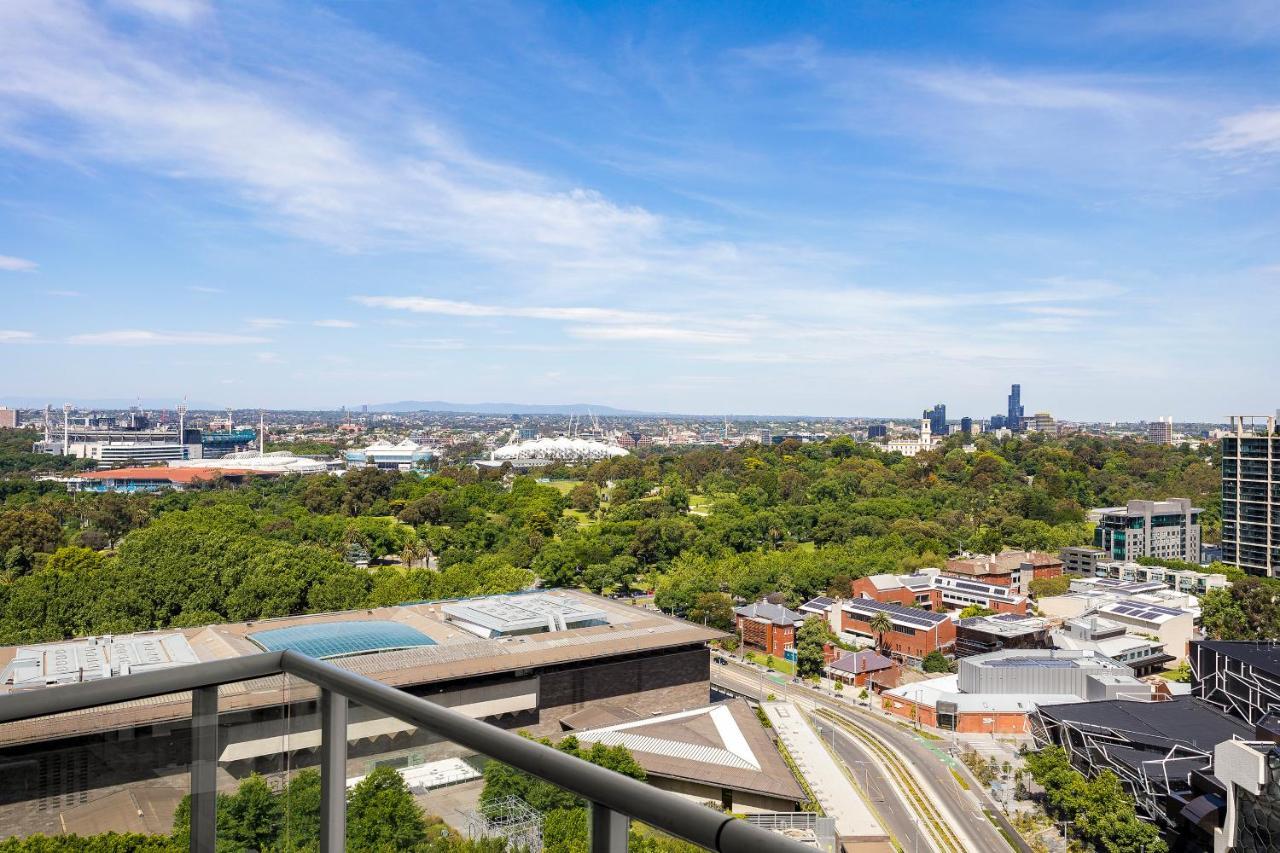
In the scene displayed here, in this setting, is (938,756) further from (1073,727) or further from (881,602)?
(881,602)

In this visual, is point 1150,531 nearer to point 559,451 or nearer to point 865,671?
point 865,671

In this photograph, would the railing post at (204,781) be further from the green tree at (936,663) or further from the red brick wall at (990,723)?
the green tree at (936,663)

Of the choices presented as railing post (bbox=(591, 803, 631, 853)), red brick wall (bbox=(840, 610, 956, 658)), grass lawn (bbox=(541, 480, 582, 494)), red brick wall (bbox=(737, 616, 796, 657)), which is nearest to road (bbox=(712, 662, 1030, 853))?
red brick wall (bbox=(737, 616, 796, 657))

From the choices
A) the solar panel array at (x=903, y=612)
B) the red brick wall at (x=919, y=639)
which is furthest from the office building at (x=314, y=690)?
the red brick wall at (x=919, y=639)

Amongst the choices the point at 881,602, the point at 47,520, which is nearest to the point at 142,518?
the point at 47,520

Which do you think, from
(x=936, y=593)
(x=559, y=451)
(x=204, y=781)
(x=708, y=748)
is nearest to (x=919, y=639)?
(x=936, y=593)
